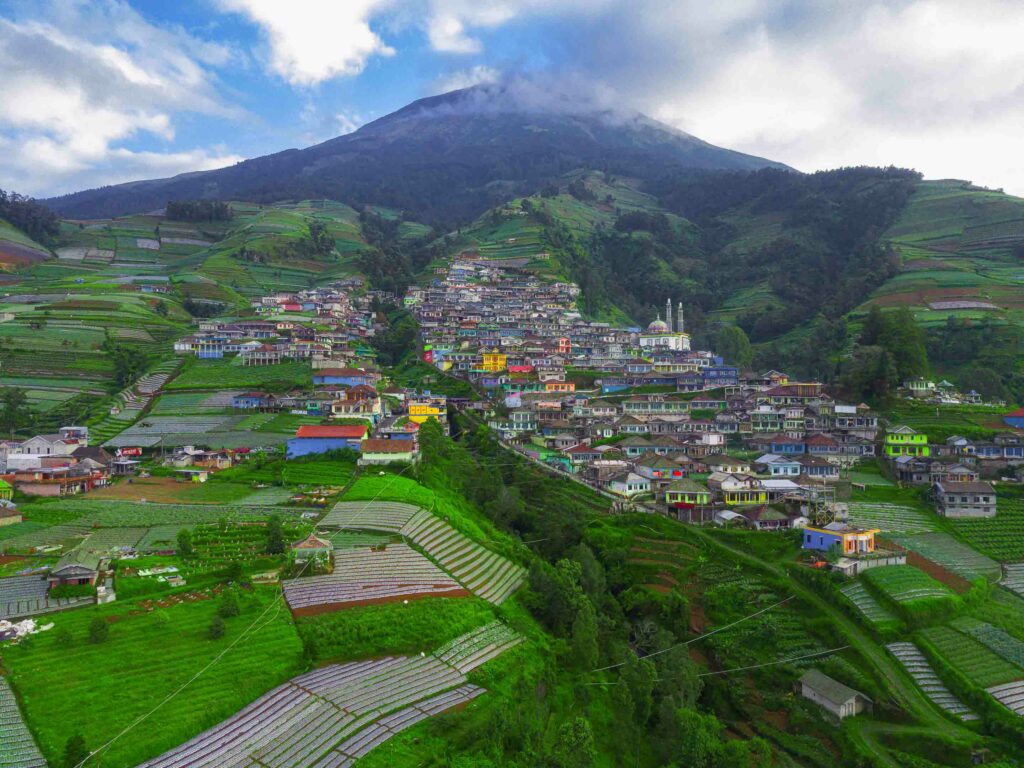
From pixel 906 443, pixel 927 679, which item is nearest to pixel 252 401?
pixel 906 443

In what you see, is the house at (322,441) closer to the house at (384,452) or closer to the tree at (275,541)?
the house at (384,452)

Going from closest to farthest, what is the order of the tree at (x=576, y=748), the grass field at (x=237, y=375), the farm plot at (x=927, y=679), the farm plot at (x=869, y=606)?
the tree at (x=576, y=748)
the farm plot at (x=927, y=679)
the farm plot at (x=869, y=606)
the grass field at (x=237, y=375)

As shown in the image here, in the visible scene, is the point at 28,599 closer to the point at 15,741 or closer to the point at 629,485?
the point at 15,741

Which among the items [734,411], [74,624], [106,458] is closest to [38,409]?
[106,458]

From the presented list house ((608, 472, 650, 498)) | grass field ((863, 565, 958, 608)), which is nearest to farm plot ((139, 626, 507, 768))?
grass field ((863, 565, 958, 608))

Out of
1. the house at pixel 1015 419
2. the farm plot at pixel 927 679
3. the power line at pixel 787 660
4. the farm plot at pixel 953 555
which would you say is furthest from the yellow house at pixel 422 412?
the house at pixel 1015 419
